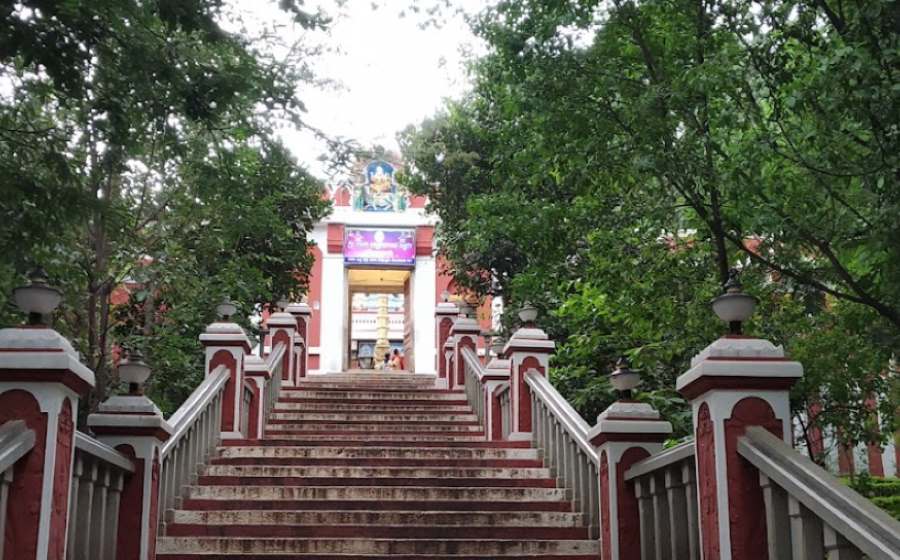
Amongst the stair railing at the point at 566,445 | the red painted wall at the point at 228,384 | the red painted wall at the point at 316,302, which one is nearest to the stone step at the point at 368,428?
the red painted wall at the point at 228,384

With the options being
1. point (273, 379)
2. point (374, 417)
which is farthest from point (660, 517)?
point (273, 379)

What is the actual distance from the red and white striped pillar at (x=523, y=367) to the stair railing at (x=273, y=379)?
9.72 feet

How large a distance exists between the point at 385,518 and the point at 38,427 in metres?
3.57

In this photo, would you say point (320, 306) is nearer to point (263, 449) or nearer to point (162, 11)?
point (263, 449)

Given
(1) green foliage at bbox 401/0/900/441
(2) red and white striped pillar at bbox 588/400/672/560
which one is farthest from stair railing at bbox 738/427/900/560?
(1) green foliage at bbox 401/0/900/441

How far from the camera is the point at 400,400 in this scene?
1286 centimetres

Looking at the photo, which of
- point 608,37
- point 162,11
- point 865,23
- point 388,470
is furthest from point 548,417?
point 162,11

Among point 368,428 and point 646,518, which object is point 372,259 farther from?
point 646,518

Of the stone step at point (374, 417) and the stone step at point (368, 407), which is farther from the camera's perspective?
the stone step at point (368, 407)

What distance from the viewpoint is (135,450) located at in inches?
231

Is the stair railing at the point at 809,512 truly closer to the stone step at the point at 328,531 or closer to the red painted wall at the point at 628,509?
the red painted wall at the point at 628,509

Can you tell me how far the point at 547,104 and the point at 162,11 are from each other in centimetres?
339

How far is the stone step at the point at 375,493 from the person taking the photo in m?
7.99

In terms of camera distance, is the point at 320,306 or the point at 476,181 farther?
the point at 320,306
